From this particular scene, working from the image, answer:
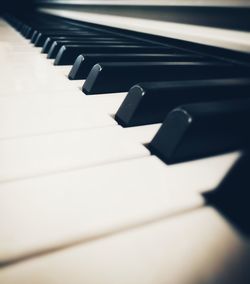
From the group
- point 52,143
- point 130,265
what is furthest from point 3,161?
point 130,265

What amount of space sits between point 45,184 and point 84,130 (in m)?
0.18

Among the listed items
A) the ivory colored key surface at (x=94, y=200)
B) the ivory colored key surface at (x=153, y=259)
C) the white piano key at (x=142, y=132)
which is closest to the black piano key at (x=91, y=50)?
the white piano key at (x=142, y=132)

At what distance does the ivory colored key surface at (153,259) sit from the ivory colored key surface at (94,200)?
17mm

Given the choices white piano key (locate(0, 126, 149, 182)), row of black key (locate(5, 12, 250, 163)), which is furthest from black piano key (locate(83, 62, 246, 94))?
white piano key (locate(0, 126, 149, 182))

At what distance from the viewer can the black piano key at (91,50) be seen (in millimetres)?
1082

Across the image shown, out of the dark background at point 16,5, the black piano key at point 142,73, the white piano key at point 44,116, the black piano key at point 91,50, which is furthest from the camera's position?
the dark background at point 16,5

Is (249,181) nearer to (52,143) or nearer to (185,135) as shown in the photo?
(185,135)

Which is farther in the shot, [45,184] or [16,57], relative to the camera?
[16,57]

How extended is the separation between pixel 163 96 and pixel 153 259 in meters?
0.37

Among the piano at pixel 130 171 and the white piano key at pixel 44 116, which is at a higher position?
the piano at pixel 130 171

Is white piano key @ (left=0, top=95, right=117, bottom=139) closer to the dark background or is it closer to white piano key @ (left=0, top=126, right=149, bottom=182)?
white piano key @ (left=0, top=126, right=149, bottom=182)

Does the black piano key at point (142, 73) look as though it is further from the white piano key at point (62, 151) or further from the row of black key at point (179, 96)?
the white piano key at point (62, 151)

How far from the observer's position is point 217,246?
34 centimetres

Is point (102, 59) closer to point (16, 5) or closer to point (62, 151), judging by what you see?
point (62, 151)
